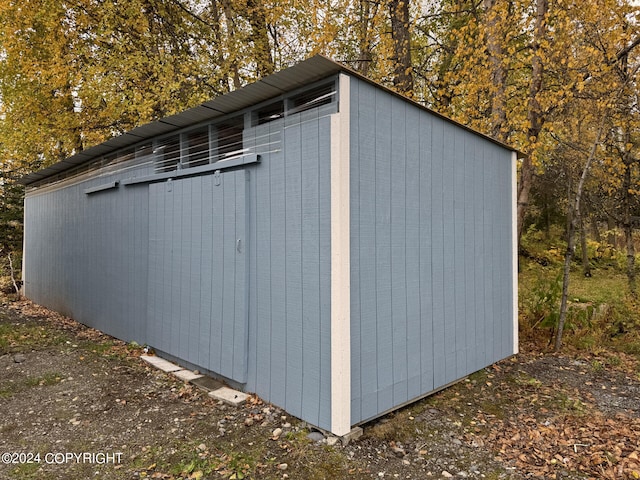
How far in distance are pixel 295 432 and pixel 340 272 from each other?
3.76 feet

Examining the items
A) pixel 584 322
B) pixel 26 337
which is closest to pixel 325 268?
pixel 584 322

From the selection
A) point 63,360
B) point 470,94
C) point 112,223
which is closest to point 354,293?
point 63,360

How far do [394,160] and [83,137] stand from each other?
9.58 meters

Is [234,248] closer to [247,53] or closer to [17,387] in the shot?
[17,387]

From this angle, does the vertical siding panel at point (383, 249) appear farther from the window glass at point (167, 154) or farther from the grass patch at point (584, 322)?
the grass patch at point (584, 322)

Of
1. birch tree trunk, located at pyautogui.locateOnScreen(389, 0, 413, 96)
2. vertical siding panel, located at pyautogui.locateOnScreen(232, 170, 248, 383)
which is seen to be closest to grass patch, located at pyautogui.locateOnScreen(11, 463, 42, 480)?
vertical siding panel, located at pyautogui.locateOnScreen(232, 170, 248, 383)

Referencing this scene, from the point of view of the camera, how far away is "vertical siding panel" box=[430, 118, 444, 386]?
11.5ft

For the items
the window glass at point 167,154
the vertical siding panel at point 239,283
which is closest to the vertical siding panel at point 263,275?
the vertical siding panel at point 239,283

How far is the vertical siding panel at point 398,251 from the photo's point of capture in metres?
3.09

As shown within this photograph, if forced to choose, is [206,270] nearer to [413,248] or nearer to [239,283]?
[239,283]

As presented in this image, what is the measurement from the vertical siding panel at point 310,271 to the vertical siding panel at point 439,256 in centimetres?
121

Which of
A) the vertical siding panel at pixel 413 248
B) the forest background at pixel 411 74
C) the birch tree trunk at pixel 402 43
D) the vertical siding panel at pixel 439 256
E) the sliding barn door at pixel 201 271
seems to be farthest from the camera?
the birch tree trunk at pixel 402 43

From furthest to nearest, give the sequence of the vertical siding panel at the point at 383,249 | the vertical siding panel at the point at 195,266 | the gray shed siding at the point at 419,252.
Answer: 1. the vertical siding panel at the point at 195,266
2. the vertical siding panel at the point at 383,249
3. the gray shed siding at the point at 419,252

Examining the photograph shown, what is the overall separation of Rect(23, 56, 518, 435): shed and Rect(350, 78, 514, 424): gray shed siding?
0.01 meters
